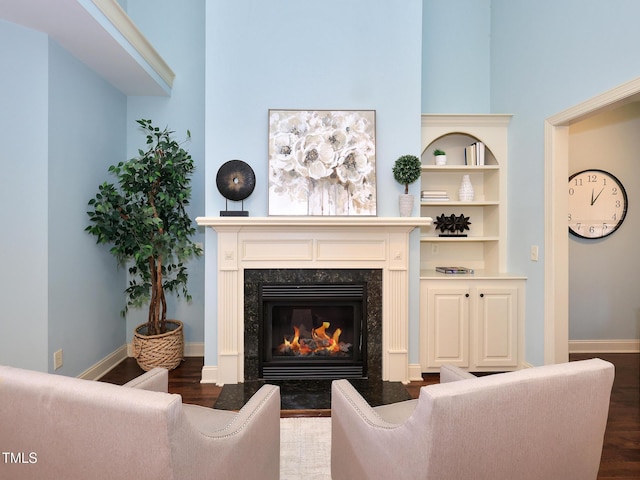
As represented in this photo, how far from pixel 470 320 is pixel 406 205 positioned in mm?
1169

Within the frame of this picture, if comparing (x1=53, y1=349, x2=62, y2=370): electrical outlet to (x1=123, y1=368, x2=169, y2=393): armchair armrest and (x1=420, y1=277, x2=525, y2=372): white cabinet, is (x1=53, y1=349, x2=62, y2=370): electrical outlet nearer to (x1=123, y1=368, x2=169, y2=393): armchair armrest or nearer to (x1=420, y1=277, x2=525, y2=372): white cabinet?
(x1=123, y1=368, x2=169, y2=393): armchair armrest

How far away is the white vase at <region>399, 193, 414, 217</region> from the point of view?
2.96 m

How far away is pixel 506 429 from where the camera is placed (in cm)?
108

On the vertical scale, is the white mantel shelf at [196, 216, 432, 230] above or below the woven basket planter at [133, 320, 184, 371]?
above

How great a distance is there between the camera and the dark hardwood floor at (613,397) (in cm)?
197

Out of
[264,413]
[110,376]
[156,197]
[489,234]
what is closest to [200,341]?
[110,376]

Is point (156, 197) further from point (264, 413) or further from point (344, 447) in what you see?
point (344, 447)

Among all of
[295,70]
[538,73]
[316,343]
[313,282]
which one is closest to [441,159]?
[538,73]

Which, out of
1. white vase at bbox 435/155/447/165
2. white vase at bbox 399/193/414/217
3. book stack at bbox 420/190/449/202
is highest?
white vase at bbox 435/155/447/165

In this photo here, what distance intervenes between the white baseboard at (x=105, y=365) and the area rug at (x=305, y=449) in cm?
175

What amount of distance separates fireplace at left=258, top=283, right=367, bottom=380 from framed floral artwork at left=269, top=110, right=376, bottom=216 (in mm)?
679

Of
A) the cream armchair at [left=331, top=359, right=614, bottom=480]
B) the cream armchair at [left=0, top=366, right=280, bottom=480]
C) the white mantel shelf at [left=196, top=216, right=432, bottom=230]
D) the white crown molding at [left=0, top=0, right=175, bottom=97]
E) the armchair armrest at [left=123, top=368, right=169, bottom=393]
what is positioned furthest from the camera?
the white mantel shelf at [left=196, top=216, right=432, bottom=230]

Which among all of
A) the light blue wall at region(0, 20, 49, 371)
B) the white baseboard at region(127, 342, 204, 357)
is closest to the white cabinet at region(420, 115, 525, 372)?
the white baseboard at region(127, 342, 204, 357)

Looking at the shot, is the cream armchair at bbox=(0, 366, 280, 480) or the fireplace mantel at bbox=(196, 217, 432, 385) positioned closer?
the cream armchair at bbox=(0, 366, 280, 480)
